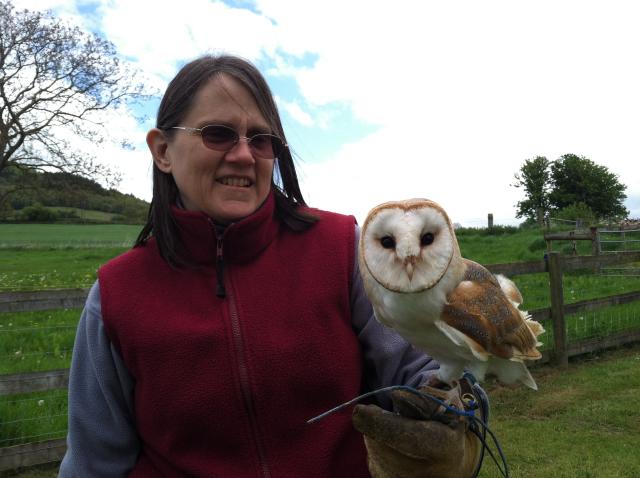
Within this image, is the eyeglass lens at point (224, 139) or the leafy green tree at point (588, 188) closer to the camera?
the eyeglass lens at point (224, 139)

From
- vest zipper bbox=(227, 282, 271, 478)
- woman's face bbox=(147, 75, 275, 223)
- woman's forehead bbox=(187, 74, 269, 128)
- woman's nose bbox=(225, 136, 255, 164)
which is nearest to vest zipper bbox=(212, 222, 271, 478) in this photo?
vest zipper bbox=(227, 282, 271, 478)

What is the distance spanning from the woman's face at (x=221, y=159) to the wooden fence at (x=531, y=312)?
2.41 m

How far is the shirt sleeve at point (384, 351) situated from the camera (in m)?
1.41

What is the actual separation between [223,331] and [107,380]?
0.35 meters

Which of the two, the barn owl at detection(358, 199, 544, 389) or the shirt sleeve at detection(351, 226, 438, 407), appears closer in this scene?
the barn owl at detection(358, 199, 544, 389)

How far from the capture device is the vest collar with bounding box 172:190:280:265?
1.41 metres

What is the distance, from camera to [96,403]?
1.44 meters

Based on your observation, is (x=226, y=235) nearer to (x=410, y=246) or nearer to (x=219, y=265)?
(x=219, y=265)

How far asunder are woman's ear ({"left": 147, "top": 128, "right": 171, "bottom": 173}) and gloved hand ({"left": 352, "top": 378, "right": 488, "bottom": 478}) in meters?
0.84

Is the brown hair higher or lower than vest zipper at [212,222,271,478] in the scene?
higher

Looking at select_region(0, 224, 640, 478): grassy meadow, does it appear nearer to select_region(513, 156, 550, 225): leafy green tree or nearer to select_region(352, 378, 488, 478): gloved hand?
select_region(352, 378, 488, 478): gloved hand

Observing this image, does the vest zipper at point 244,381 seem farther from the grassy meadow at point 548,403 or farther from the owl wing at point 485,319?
the grassy meadow at point 548,403

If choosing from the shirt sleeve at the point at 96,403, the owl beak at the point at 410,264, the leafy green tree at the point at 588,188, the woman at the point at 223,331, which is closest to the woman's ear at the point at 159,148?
the woman at the point at 223,331

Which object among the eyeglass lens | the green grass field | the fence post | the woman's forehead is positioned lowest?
the green grass field
